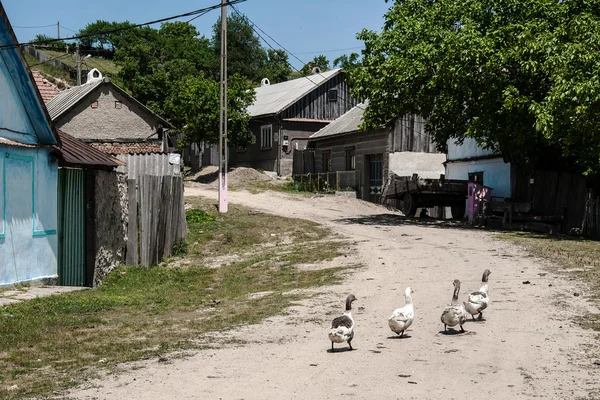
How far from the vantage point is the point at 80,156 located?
16.6 m

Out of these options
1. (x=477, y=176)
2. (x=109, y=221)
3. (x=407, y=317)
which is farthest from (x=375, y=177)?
(x=407, y=317)

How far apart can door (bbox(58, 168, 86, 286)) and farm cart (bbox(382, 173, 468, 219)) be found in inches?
665

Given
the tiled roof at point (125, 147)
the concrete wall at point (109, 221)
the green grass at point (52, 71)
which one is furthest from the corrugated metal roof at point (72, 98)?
the green grass at point (52, 71)

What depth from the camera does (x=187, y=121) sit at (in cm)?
4844

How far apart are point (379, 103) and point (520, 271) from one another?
1373 centimetres

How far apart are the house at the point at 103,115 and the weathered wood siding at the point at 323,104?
392 inches

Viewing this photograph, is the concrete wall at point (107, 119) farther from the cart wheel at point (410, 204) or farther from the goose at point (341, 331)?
the goose at point (341, 331)

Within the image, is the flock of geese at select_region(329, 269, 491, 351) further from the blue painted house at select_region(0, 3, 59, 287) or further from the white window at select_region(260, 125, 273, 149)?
the white window at select_region(260, 125, 273, 149)

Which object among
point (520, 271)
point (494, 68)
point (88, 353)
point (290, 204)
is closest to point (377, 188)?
point (290, 204)

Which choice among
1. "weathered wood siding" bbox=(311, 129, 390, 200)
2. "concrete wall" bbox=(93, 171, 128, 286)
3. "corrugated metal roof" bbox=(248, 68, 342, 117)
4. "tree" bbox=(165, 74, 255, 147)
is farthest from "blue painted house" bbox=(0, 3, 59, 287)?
"corrugated metal roof" bbox=(248, 68, 342, 117)

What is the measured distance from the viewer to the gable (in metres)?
15.0

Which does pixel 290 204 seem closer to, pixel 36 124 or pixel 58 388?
pixel 36 124

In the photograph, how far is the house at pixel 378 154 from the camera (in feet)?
132

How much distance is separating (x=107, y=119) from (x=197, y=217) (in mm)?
15772
